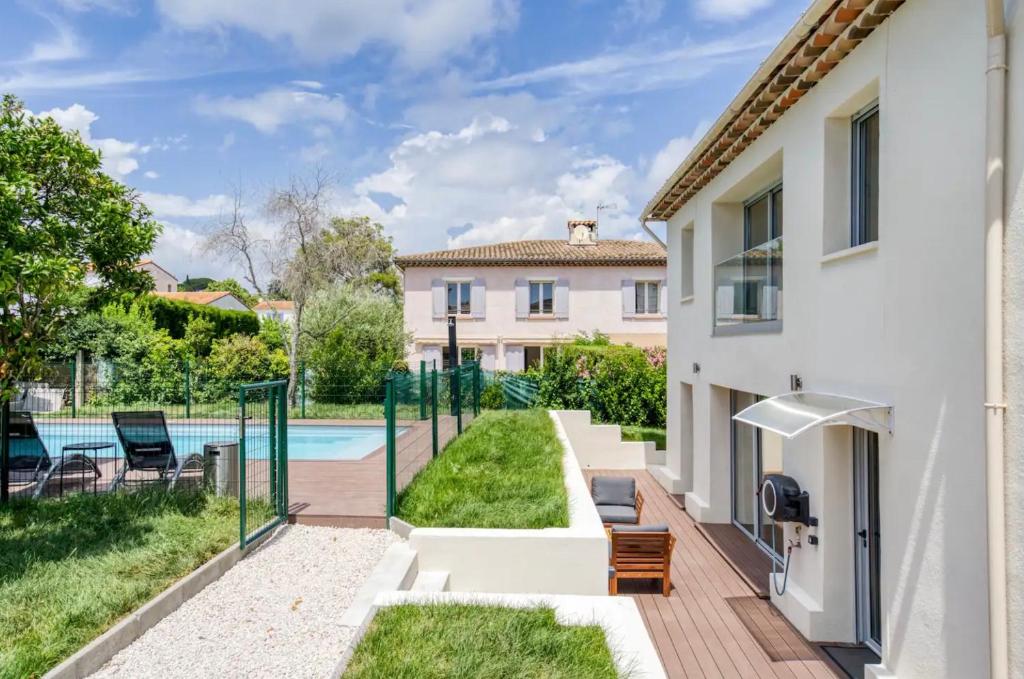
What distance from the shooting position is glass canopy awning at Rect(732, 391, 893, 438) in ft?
17.0

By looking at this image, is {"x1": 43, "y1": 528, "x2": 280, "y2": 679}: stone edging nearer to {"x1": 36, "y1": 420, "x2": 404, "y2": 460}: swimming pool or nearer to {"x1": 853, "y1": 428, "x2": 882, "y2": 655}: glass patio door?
{"x1": 853, "y1": 428, "x2": 882, "y2": 655}: glass patio door

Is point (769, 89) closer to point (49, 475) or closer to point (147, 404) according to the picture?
point (49, 475)

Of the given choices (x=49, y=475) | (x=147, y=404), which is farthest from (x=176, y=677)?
(x=147, y=404)

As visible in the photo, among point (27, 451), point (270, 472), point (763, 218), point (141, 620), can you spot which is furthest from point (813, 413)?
point (27, 451)

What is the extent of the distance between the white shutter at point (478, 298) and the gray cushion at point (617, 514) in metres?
19.0

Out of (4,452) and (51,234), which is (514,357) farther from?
(51,234)

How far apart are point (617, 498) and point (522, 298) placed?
18756mm

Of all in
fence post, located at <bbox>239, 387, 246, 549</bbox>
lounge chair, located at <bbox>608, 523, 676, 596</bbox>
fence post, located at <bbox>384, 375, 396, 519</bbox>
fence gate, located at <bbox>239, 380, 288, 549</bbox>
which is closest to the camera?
fence post, located at <bbox>239, 387, 246, 549</bbox>

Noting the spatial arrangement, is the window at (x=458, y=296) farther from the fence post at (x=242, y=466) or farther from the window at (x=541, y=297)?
the fence post at (x=242, y=466)

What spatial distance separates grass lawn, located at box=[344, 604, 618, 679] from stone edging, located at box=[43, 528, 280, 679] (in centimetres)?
192

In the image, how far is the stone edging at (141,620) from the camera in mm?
4320

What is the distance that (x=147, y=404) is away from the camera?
62.3 feet

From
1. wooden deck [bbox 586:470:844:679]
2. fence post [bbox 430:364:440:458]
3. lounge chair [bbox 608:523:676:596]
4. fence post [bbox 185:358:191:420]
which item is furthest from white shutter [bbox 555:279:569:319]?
lounge chair [bbox 608:523:676:596]

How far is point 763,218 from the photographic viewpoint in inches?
383
